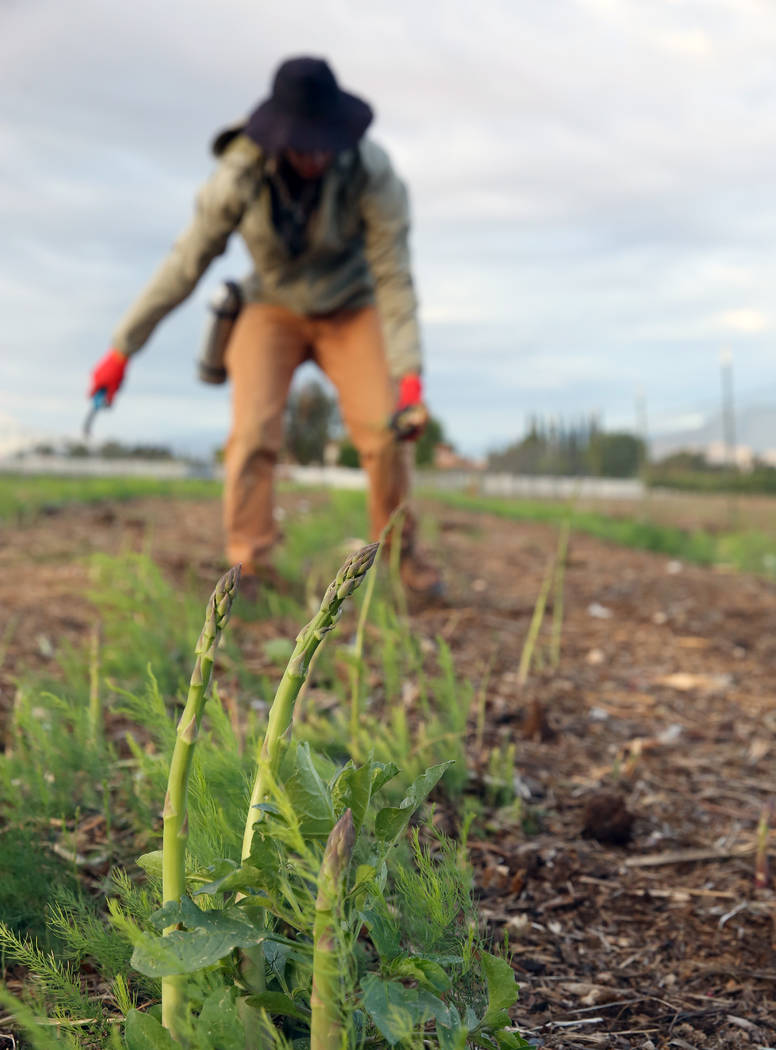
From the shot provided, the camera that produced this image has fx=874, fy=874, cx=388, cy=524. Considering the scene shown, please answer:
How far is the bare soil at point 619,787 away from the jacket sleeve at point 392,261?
1.11 m

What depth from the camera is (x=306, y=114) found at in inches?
124

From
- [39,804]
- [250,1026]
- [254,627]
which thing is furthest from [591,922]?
[254,627]

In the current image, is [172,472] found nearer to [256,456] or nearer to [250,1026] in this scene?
[256,456]

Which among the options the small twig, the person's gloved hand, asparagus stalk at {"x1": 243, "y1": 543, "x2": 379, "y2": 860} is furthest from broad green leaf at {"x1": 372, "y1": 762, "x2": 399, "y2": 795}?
the person's gloved hand

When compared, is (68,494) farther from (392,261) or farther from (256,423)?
(392,261)

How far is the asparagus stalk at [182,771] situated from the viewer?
0.82m

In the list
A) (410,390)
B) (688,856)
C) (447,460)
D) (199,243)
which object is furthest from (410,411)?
(447,460)

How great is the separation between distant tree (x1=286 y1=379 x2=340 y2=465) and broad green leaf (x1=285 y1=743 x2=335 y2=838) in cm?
4090

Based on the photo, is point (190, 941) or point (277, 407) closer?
point (190, 941)

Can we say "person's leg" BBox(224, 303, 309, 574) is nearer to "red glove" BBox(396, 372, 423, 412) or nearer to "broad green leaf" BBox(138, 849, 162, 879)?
"red glove" BBox(396, 372, 423, 412)

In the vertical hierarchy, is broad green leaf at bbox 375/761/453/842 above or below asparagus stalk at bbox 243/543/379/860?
below

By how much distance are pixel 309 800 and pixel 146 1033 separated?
0.87 feet

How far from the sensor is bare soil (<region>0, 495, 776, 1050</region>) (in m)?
1.37

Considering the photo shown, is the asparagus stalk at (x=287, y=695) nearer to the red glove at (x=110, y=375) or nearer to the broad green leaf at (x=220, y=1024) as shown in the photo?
the broad green leaf at (x=220, y=1024)
